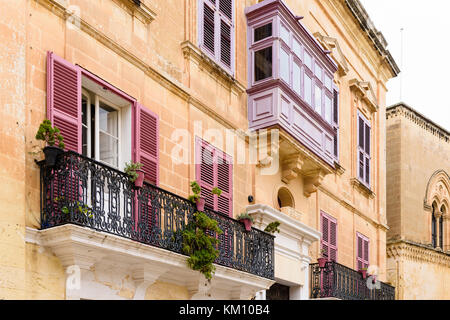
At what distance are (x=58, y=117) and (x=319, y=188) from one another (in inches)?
340

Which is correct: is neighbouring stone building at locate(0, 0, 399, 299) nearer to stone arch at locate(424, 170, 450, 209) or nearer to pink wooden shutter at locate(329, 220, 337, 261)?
pink wooden shutter at locate(329, 220, 337, 261)

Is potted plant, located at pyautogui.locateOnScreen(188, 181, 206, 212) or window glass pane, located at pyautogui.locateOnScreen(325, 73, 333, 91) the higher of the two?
window glass pane, located at pyautogui.locateOnScreen(325, 73, 333, 91)

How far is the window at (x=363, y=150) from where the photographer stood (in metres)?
19.8

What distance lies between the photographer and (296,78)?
14.6 meters

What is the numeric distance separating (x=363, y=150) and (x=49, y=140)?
12.6 m

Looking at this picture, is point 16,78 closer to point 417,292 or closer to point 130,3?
point 130,3

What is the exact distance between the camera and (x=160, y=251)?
9867 millimetres

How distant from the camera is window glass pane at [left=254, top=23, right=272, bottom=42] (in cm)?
1411

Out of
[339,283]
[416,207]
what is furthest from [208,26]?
[416,207]

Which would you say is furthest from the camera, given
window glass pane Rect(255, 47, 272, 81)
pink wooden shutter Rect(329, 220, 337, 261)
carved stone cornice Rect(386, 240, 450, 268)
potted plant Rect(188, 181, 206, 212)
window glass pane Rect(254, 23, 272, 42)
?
carved stone cornice Rect(386, 240, 450, 268)

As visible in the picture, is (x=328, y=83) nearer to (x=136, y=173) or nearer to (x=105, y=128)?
(x=105, y=128)

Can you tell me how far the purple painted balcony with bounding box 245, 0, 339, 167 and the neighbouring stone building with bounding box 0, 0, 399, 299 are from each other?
36 millimetres

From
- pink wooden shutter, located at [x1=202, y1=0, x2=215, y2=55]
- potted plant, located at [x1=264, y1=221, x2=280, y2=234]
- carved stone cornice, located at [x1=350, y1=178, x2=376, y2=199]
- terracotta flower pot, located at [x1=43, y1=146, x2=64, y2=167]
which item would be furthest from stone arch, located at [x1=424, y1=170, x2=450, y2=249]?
terracotta flower pot, located at [x1=43, y1=146, x2=64, y2=167]

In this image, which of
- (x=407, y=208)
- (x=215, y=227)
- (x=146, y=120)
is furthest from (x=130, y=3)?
(x=407, y=208)
